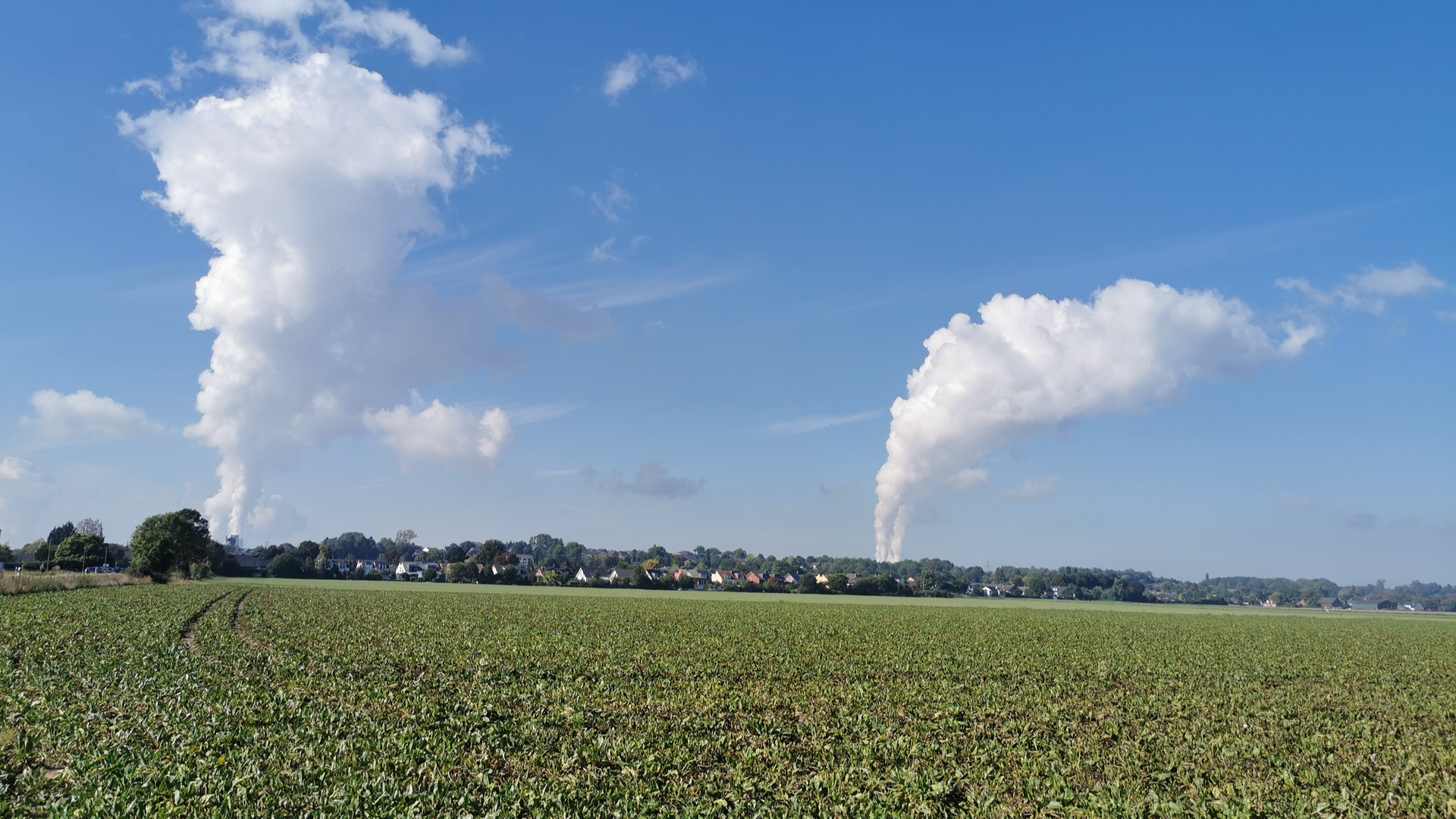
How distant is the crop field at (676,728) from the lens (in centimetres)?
1312

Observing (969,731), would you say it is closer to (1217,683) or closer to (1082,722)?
(1082,722)

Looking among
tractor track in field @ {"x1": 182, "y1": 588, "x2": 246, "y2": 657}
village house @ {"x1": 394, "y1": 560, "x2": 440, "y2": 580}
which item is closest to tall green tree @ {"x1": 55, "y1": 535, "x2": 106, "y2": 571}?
village house @ {"x1": 394, "y1": 560, "x2": 440, "y2": 580}

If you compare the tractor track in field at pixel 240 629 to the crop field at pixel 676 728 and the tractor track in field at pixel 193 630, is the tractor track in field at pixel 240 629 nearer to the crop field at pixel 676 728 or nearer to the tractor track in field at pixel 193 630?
the crop field at pixel 676 728

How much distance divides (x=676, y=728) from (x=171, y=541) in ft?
391

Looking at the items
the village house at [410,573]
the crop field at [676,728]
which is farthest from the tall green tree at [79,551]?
the crop field at [676,728]

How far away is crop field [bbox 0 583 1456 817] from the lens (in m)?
13.1

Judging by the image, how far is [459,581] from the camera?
156 m

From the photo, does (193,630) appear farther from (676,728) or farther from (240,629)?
(676,728)

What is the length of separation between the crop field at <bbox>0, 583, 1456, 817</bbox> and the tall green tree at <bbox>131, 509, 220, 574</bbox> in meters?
77.6

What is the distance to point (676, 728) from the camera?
18297 mm

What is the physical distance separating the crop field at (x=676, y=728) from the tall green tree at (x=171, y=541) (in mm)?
77604

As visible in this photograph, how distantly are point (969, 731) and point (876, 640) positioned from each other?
22532 mm

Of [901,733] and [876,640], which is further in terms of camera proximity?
[876,640]

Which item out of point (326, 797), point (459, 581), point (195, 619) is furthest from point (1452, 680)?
point (459, 581)
